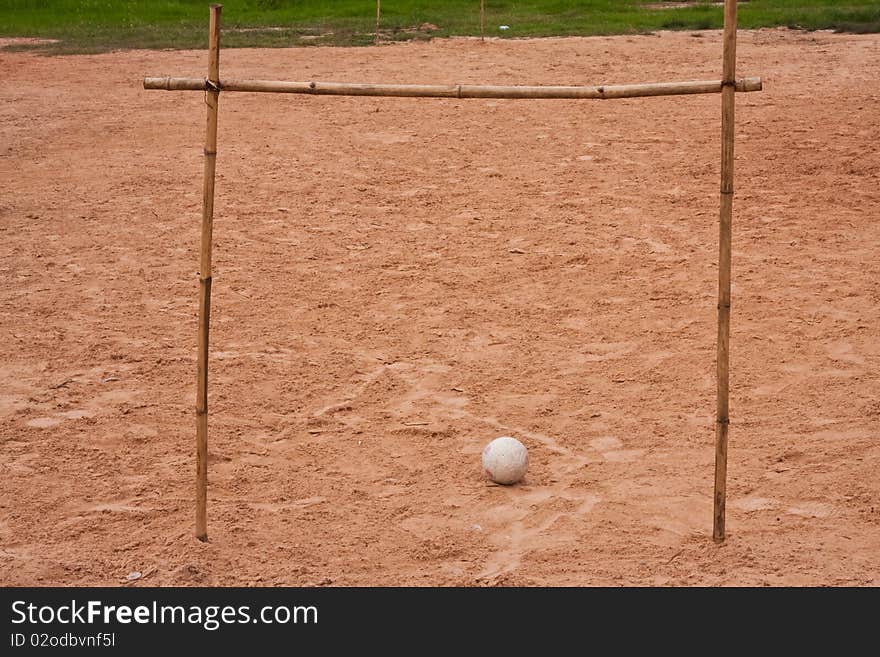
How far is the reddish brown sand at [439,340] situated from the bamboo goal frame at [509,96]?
1.05ft

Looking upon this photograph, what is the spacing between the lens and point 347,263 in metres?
7.33

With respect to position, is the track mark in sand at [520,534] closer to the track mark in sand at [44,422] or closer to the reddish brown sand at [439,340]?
the reddish brown sand at [439,340]

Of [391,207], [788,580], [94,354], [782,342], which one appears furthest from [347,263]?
[788,580]

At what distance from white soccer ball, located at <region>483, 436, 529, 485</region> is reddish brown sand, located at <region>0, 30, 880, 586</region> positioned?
64 millimetres

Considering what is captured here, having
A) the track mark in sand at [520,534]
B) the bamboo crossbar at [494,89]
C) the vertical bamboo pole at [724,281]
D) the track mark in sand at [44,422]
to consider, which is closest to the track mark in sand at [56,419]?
the track mark in sand at [44,422]

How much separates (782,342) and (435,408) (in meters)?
1.92

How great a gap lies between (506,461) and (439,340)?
1.67 m

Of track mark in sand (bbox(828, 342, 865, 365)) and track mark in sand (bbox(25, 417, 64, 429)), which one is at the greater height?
track mark in sand (bbox(828, 342, 865, 365))

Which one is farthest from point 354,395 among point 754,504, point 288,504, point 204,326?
point 754,504

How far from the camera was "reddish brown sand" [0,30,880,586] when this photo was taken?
437cm

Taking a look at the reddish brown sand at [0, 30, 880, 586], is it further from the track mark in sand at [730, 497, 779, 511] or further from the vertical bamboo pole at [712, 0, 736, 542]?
the vertical bamboo pole at [712, 0, 736, 542]

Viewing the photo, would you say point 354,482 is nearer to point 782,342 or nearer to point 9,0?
point 782,342

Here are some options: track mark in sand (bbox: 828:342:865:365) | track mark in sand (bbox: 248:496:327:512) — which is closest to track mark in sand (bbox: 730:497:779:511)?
track mark in sand (bbox: 828:342:865:365)

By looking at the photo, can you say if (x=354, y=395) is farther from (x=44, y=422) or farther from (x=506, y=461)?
(x=44, y=422)
